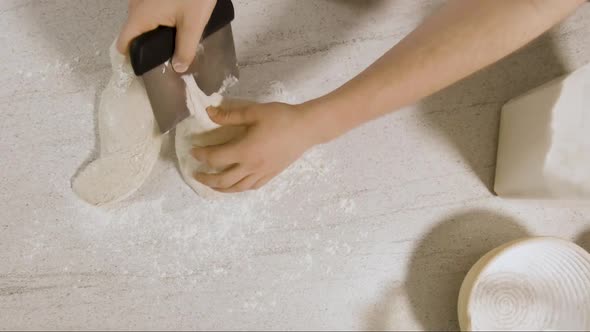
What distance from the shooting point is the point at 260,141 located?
0.59m

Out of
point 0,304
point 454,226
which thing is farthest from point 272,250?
point 0,304

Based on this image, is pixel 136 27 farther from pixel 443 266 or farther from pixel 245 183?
pixel 443 266

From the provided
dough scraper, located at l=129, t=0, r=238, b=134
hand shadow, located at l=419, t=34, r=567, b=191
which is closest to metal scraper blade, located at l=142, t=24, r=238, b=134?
dough scraper, located at l=129, t=0, r=238, b=134

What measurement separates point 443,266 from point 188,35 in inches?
19.6

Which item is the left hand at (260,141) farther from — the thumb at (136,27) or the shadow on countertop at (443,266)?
the shadow on countertop at (443,266)

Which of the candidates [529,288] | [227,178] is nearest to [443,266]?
[529,288]

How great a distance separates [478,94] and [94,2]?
24.6 inches

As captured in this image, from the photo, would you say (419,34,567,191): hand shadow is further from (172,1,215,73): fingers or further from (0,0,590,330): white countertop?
(172,1,215,73): fingers

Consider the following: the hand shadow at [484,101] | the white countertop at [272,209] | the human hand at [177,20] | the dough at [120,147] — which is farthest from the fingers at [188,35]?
the hand shadow at [484,101]

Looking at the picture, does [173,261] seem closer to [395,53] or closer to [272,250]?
[272,250]

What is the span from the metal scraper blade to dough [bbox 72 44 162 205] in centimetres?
4

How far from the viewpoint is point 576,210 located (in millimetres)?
830

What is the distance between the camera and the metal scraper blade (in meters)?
0.62

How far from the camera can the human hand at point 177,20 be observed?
1.92ft
